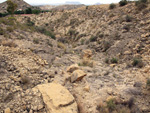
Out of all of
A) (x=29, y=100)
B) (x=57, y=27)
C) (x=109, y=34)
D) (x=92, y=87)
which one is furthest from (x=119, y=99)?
(x=57, y=27)

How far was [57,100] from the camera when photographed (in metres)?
3.36

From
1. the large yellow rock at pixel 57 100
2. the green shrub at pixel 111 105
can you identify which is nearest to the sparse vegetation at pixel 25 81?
the large yellow rock at pixel 57 100

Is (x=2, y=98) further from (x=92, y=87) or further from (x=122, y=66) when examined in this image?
(x=122, y=66)

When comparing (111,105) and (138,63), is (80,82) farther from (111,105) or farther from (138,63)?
(138,63)

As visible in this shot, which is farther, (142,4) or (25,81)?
(142,4)

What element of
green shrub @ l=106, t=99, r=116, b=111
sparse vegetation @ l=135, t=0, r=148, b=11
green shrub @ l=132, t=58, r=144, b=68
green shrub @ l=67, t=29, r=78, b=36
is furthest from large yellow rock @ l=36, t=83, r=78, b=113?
green shrub @ l=67, t=29, r=78, b=36

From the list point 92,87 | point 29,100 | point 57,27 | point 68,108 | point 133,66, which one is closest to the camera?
point 68,108

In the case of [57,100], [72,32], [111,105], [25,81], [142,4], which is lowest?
[111,105]

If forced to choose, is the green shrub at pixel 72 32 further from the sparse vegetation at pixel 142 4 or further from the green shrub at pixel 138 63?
the green shrub at pixel 138 63

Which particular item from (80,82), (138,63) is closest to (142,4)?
(138,63)

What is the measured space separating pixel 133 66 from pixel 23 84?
6053 mm

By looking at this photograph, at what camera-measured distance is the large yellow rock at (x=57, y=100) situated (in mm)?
3151

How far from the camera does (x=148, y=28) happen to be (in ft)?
29.8

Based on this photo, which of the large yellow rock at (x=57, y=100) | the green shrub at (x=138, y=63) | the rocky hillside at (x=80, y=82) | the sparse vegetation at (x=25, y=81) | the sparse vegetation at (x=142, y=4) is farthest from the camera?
the sparse vegetation at (x=142, y=4)
